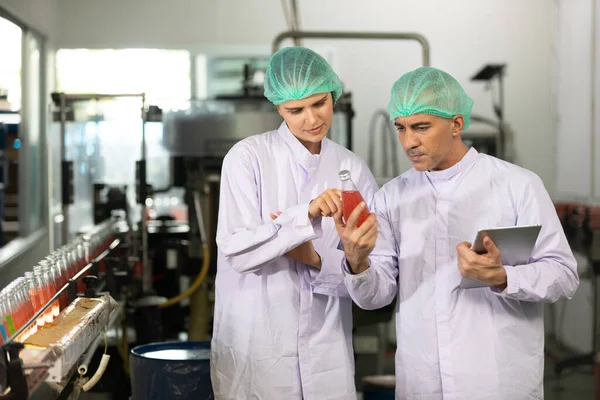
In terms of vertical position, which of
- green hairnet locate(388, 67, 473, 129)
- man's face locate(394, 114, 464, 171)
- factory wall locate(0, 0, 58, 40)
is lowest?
man's face locate(394, 114, 464, 171)

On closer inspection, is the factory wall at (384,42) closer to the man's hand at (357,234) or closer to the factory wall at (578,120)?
the factory wall at (578,120)

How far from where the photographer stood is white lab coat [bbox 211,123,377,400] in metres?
1.75

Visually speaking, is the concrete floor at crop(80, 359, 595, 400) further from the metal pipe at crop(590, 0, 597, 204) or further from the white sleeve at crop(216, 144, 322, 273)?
the white sleeve at crop(216, 144, 322, 273)

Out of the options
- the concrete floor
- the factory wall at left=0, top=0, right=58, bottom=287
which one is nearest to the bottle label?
the concrete floor

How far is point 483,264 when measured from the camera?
1.55m

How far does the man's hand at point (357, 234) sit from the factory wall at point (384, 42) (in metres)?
3.57

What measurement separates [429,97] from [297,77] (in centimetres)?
31

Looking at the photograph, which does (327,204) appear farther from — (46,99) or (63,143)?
(46,99)

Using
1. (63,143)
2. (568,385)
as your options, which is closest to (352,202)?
(63,143)

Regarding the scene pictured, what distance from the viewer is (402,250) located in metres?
1.76

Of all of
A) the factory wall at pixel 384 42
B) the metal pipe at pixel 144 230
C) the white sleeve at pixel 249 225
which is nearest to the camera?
the white sleeve at pixel 249 225

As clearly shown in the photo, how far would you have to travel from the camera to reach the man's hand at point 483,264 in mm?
→ 1545

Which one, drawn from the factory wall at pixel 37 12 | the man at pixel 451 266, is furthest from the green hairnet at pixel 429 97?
the factory wall at pixel 37 12

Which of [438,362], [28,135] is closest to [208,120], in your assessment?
[28,135]
